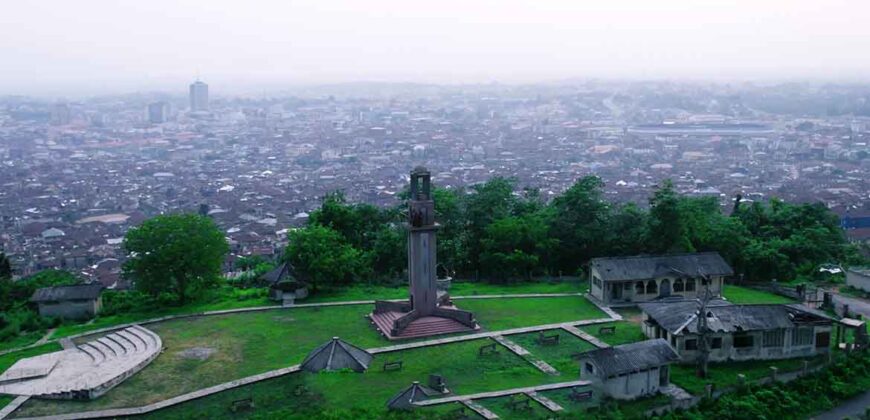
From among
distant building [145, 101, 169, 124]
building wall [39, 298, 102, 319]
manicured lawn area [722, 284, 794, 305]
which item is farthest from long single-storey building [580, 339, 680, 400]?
distant building [145, 101, 169, 124]

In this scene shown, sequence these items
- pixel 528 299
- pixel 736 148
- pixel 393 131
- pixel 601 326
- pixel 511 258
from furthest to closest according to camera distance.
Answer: pixel 393 131 → pixel 736 148 → pixel 511 258 → pixel 528 299 → pixel 601 326

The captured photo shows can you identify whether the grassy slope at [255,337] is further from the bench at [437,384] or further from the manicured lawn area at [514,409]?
the manicured lawn area at [514,409]

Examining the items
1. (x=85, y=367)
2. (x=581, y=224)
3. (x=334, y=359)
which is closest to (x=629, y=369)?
(x=334, y=359)

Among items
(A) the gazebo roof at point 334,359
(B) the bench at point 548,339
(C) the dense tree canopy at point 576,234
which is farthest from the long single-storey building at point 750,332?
(C) the dense tree canopy at point 576,234

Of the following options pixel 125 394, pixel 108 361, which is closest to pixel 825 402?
pixel 125 394

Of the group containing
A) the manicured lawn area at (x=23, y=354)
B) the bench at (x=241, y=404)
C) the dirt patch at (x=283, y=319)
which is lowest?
the manicured lawn area at (x=23, y=354)

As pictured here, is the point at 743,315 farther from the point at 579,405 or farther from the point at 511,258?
the point at 511,258
